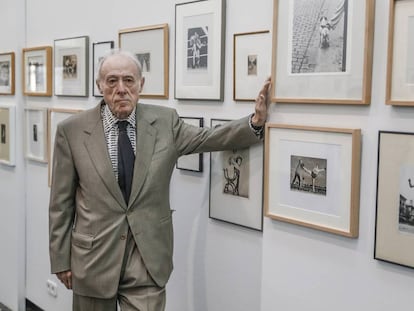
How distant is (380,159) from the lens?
1.66m

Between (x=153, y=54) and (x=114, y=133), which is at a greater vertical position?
(x=153, y=54)

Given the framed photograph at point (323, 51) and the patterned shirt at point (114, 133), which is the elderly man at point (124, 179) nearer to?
the patterned shirt at point (114, 133)

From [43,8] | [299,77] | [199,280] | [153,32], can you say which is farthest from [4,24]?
[299,77]

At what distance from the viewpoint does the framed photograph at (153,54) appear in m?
2.52

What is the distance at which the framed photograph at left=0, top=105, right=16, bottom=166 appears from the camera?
3688 millimetres

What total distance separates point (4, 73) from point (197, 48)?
6.52 ft

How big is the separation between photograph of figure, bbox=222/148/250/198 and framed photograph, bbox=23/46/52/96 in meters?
1.57

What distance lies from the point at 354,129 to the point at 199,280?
43.2 inches

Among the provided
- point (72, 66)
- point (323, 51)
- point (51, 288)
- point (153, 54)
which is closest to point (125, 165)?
point (153, 54)

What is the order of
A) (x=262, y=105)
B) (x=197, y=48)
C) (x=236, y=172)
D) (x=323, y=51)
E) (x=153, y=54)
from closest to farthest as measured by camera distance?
(x=323, y=51), (x=262, y=105), (x=236, y=172), (x=197, y=48), (x=153, y=54)

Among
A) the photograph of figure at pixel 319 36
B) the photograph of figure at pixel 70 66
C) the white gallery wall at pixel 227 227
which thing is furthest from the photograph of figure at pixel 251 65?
the photograph of figure at pixel 70 66

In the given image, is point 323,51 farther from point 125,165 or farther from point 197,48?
point 125,165

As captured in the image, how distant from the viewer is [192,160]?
2.44m

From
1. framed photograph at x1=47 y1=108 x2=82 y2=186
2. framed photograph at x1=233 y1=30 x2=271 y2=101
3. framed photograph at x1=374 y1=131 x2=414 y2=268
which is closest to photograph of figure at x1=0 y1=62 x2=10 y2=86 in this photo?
framed photograph at x1=47 y1=108 x2=82 y2=186
